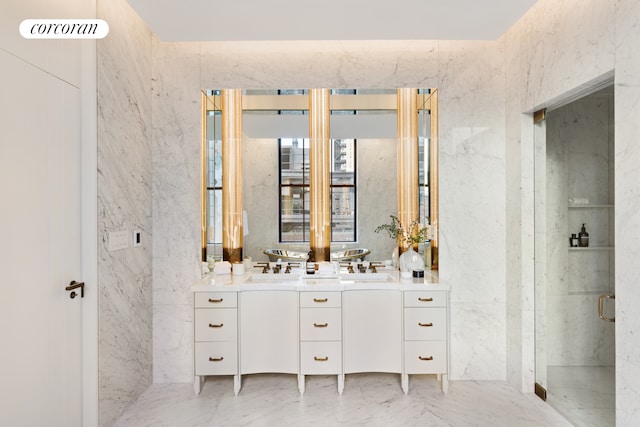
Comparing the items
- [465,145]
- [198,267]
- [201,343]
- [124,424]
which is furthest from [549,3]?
[124,424]

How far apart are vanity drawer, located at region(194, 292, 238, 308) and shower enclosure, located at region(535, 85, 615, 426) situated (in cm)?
235

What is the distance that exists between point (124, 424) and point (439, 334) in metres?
2.34

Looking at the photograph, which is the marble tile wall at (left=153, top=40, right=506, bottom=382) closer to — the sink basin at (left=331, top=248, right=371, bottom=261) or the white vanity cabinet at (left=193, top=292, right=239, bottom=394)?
the white vanity cabinet at (left=193, top=292, right=239, bottom=394)

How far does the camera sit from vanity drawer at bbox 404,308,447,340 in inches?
117

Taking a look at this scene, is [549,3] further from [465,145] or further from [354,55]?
[354,55]

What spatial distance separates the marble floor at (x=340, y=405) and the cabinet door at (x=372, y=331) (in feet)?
0.80

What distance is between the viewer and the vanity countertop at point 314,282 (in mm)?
2965

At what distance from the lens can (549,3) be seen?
8.68 feet

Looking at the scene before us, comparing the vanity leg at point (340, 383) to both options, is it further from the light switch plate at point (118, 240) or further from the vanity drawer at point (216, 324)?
the light switch plate at point (118, 240)

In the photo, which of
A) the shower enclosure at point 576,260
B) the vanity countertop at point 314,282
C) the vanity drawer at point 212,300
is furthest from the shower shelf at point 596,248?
the vanity drawer at point 212,300

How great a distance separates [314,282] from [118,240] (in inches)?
57.6
